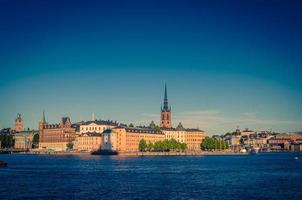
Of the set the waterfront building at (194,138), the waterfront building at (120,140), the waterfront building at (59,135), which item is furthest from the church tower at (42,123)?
the waterfront building at (194,138)

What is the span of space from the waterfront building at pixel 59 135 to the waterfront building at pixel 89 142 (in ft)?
34.3

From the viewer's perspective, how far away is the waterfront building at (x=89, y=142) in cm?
15588

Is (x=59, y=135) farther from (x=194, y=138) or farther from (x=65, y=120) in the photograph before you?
(x=194, y=138)

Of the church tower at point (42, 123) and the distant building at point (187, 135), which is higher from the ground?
the church tower at point (42, 123)

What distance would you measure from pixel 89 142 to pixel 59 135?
21.0 m

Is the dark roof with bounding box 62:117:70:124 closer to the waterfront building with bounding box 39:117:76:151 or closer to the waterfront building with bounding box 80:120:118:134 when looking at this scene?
the waterfront building with bounding box 39:117:76:151

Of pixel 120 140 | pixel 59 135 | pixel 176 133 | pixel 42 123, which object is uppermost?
pixel 42 123

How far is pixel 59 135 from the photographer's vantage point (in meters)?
174

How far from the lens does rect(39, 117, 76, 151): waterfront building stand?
6786 inches

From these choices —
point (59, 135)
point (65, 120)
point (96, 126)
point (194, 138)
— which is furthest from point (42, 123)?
point (194, 138)

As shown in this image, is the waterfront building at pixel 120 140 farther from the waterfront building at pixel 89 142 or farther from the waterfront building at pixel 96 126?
the waterfront building at pixel 96 126

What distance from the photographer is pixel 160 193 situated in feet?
129

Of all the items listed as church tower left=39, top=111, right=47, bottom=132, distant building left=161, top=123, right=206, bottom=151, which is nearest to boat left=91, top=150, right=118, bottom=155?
distant building left=161, top=123, right=206, bottom=151

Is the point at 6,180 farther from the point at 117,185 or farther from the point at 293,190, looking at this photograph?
the point at 293,190
